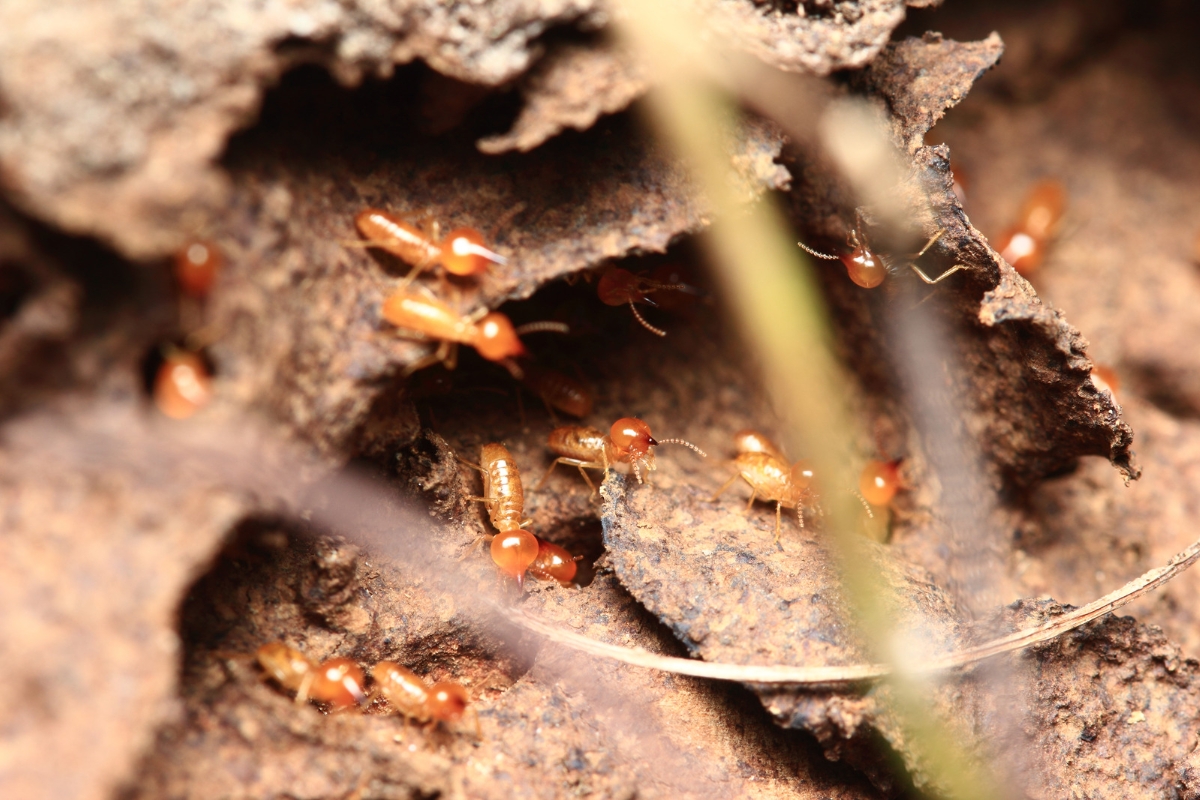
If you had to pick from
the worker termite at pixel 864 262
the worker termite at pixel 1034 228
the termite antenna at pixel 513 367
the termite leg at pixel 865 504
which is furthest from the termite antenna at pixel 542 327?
the worker termite at pixel 1034 228

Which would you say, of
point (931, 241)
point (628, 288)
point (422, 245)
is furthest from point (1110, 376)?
point (422, 245)

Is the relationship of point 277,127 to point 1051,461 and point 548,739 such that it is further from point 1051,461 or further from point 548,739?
point 1051,461

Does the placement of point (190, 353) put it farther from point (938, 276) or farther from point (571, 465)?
point (938, 276)

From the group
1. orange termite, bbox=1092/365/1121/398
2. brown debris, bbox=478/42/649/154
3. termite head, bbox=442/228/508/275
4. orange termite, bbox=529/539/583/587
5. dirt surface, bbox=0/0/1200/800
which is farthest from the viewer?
orange termite, bbox=1092/365/1121/398

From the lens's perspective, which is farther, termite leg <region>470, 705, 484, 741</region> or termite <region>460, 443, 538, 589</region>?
termite <region>460, 443, 538, 589</region>

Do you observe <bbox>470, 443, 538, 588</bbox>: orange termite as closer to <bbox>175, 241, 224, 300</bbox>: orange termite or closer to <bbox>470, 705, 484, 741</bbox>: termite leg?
<bbox>470, 705, 484, 741</bbox>: termite leg

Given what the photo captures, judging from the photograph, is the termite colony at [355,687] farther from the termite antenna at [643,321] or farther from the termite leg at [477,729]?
the termite antenna at [643,321]

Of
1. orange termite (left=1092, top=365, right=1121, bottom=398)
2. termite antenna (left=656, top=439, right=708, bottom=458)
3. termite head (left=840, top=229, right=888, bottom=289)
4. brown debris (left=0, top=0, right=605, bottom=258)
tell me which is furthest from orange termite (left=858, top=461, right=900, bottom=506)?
brown debris (left=0, top=0, right=605, bottom=258)
